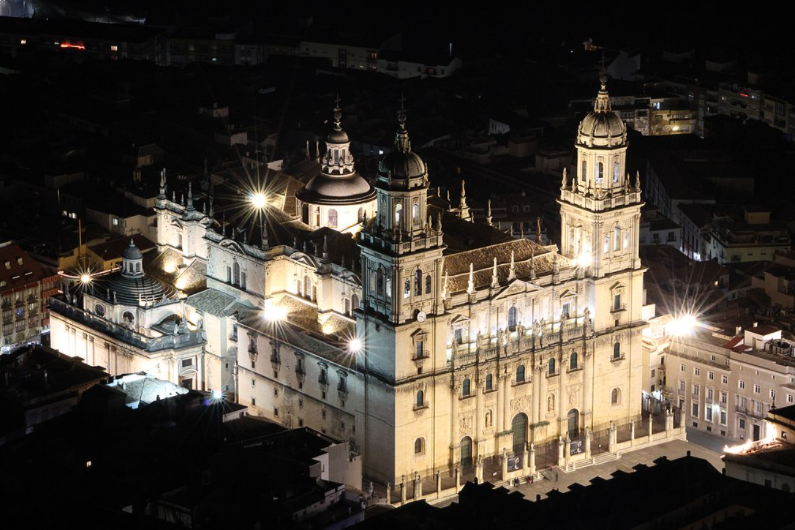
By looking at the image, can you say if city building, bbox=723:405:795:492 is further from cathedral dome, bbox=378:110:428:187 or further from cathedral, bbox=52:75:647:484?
cathedral dome, bbox=378:110:428:187

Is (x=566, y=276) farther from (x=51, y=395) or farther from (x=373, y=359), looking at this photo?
(x=51, y=395)

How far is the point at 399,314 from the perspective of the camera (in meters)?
146

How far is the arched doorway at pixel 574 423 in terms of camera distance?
159 m

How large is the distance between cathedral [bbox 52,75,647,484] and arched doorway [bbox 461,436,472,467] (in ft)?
0.33

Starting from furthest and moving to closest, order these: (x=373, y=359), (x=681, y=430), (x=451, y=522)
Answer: (x=681, y=430)
(x=373, y=359)
(x=451, y=522)

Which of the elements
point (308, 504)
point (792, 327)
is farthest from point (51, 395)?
point (792, 327)

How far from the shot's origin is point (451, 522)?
130875mm

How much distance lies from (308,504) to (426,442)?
63.3ft

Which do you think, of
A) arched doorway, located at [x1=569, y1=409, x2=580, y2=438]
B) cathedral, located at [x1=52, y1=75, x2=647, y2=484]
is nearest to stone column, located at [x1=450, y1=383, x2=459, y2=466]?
cathedral, located at [x1=52, y1=75, x2=647, y2=484]

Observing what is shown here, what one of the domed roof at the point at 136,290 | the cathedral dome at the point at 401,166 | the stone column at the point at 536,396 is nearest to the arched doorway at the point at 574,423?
the stone column at the point at 536,396

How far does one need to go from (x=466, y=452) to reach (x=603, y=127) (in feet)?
83.2

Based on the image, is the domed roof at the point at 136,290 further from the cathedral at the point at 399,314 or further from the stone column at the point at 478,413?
the stone column at the point at 478,413

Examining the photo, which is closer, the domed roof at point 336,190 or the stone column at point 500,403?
the stone column at point 500,403

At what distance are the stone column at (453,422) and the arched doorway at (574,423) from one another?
11.4 meters
